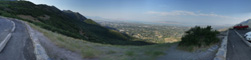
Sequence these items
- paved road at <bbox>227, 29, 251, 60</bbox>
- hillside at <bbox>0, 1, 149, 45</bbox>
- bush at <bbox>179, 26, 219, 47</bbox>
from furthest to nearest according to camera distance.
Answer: hillside at <bbox>0, 1, 149, 45</bbox>
bush at <bbox>179, 26, 219, 47</bbox>
paved road at <bbox>227, 29, 251, 60</bbox>

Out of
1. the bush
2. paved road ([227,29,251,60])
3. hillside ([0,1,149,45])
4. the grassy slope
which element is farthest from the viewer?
hillside ([0,1,149,45])

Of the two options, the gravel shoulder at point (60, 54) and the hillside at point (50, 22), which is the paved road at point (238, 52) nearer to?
the gravel shoulder at point (60, 54)

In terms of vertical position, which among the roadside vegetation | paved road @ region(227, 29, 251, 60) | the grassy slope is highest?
the roadside vegetation

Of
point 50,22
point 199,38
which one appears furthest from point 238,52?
point 50,22

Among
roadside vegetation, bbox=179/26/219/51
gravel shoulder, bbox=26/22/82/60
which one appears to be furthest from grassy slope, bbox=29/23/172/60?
roadside vegetation, bbox=179/26/219/51

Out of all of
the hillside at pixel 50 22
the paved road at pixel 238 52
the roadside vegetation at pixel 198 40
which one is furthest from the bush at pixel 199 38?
the hillside at pixel 50 22

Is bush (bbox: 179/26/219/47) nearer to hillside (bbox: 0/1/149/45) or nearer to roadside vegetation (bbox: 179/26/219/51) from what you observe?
roadside vegetation (bbox: 179/26/219/51)

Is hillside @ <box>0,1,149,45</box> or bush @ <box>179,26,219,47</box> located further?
hillside @ <box>0,1,149,45</box>

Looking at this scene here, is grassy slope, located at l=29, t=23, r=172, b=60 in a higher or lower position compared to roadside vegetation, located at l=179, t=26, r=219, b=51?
lower

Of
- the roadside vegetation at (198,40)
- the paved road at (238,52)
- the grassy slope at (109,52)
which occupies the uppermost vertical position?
the roadside vegetation at (198,40)

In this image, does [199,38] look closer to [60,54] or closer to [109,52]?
[109,52]

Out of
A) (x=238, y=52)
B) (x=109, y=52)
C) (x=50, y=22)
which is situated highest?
(x=50, y=22)

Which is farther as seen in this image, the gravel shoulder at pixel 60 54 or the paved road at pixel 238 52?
the paved road at pixel 238 52
